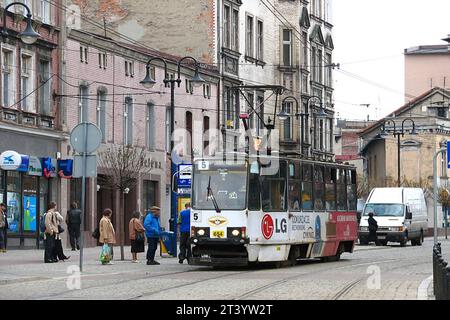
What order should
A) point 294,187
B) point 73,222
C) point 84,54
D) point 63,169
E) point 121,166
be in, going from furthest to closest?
point 84,54
point 121,166
point 63,169
point 73,222
point 294,187

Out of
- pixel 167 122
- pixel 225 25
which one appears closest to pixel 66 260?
pixel 167 122

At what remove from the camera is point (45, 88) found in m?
45.4

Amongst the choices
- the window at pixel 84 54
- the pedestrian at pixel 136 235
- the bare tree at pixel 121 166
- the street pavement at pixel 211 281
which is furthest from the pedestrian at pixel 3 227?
the window at pixel 84 54

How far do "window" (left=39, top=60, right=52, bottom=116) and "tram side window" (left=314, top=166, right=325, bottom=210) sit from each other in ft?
43.3

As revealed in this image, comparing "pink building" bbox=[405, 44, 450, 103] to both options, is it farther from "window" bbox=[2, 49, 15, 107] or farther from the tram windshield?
the tram windshield

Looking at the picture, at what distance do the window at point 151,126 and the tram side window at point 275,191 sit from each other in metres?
21.7

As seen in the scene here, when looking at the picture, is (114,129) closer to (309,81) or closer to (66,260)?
(66,260)

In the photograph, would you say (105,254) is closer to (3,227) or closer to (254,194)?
(254,194)

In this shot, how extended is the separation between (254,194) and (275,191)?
1220 millimetres

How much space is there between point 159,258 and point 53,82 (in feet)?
32.0

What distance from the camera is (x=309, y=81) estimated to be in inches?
2906

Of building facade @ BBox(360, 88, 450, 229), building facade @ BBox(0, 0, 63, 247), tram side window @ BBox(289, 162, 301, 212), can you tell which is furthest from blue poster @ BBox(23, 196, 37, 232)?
building facade @ BBox(360, 88, 450, 229)

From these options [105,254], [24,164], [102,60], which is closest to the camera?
[105,254]

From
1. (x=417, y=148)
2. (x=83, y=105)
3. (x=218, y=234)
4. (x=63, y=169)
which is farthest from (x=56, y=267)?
(x=417, y=148)
